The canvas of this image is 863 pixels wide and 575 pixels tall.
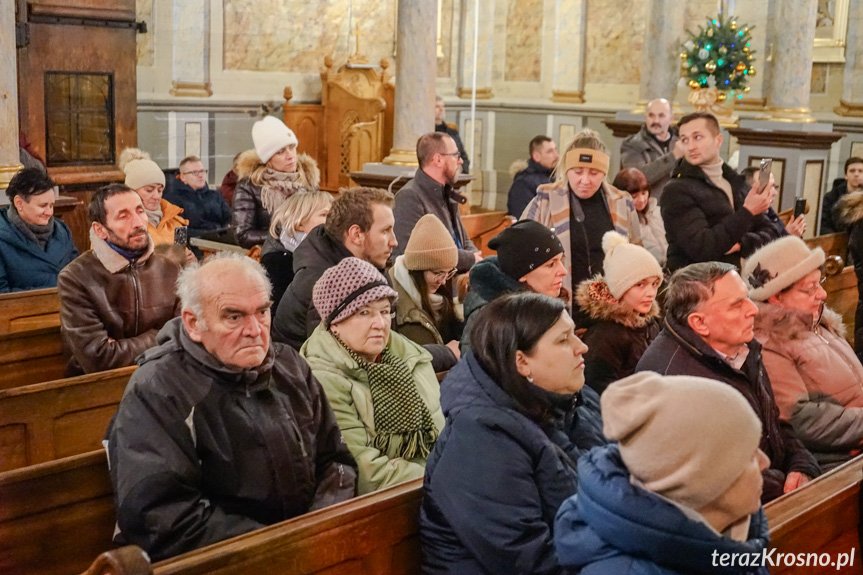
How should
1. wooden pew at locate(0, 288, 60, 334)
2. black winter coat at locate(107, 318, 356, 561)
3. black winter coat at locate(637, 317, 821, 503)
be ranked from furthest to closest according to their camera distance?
wooden pew at locate(0, 288, 60, 334)
black winter coat at locate(637, 317, 821, 503)
black winter coat at locate(107, 318, 356, 561)

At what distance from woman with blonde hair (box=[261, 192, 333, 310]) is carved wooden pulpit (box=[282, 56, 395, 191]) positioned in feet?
23.5

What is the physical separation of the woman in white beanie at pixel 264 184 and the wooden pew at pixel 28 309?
4.04 feet

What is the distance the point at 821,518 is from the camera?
278cm

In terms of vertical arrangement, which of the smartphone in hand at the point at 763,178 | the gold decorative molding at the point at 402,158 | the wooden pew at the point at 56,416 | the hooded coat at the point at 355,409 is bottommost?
the wooden pew at the point at 56,416

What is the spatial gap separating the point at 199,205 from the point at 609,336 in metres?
4.70

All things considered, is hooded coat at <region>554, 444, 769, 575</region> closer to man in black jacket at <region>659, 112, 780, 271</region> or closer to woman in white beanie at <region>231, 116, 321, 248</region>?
man in black jacket at <region>659, 112, 780, 271</region>

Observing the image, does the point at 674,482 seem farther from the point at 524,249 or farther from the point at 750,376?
the point at 524,249

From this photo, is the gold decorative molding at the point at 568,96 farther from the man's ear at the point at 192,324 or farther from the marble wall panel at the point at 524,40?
the man's ear at the point at 192,324

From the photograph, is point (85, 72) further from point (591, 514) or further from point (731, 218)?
point (591, 514)

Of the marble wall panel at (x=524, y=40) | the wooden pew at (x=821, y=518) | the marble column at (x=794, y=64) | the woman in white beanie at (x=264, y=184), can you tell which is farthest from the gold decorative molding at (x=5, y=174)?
the marble wall panel at (x=524, y=40)

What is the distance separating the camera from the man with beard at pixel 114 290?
3980 mm

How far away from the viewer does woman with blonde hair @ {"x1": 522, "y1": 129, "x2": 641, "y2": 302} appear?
4957 mm

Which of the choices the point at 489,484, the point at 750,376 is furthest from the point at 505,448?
the point at 750,376

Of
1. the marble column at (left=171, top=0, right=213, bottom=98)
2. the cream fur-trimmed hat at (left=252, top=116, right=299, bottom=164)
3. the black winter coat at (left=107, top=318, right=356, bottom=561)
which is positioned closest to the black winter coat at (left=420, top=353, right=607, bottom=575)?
the black winter coat at (left=107, top=318, right=356, bottom=561)
